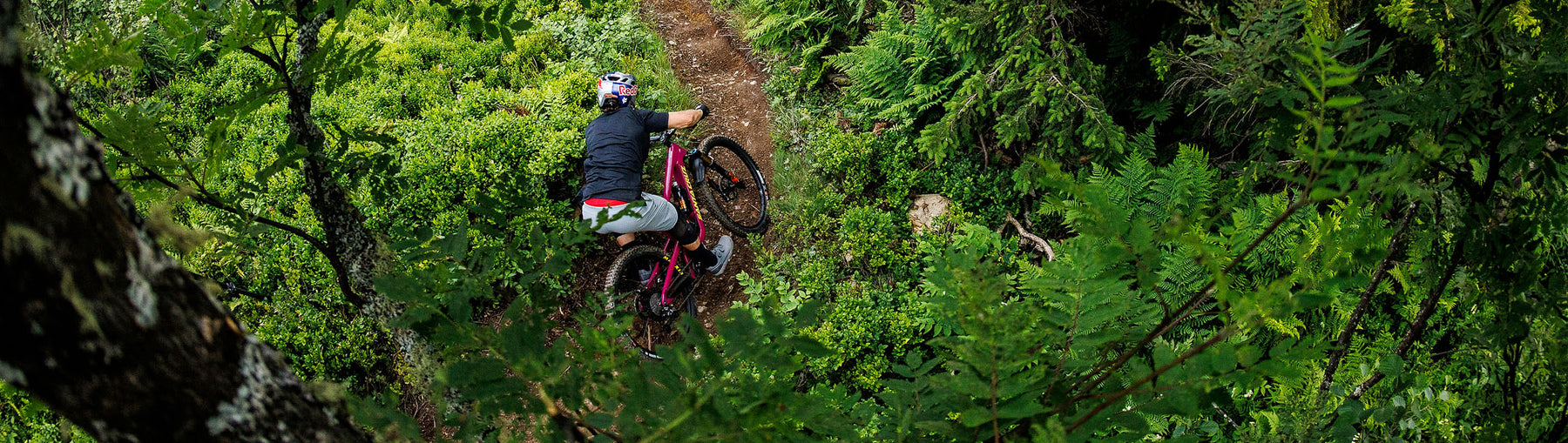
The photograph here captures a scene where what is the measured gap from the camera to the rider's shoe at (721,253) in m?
7.48

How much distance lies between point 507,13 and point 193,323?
2156 millimetres

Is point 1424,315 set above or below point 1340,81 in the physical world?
below

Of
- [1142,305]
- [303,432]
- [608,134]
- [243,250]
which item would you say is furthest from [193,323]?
[243,250]

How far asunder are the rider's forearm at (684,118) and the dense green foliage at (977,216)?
1.48 metres

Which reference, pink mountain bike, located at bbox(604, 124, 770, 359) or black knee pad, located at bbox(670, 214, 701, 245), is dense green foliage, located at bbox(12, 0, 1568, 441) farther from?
black knee pad, located at bbox(670, 214, 701, 245)

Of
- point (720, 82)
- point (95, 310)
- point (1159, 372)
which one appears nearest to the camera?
point (95, 310)

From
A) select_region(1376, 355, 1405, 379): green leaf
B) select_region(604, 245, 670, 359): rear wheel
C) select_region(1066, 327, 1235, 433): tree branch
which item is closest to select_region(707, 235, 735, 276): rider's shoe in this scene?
select_region(604, 245, 670, 359): rear wheel

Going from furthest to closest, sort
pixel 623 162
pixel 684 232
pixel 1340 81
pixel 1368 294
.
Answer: pixel 684 232 < pixel 623 162 < pixel 1368 294 < pixel 1340 81

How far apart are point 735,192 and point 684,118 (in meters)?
1.68

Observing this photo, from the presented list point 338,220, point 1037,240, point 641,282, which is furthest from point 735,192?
point 338,220

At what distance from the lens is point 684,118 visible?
23.1 ft

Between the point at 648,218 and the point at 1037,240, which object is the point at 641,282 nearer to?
the point at 648,218

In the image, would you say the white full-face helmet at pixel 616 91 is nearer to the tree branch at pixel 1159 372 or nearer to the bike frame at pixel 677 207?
the bike frame at pixel 677 207

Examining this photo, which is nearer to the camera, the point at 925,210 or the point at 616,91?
the point at 616,91
